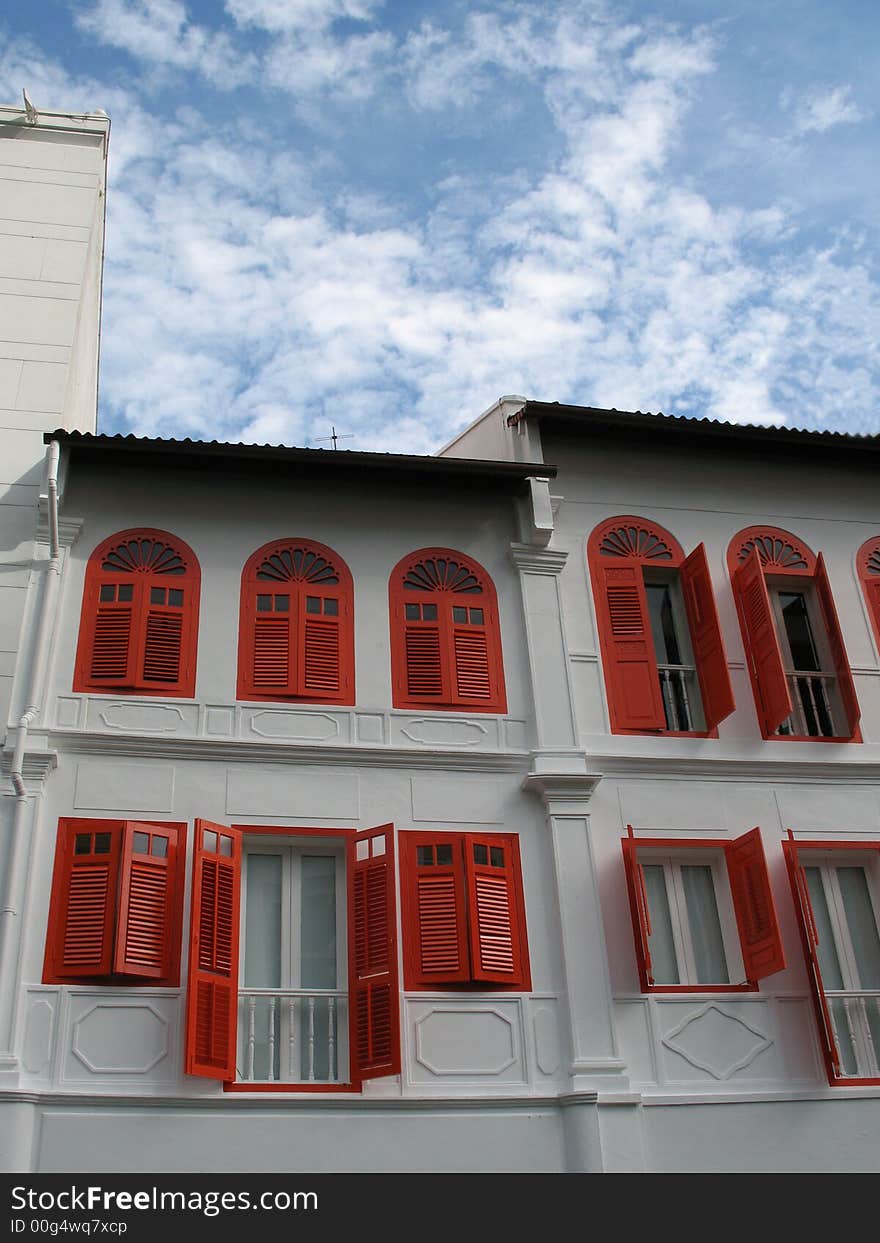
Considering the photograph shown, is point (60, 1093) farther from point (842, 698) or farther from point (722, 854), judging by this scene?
point (842, 698)

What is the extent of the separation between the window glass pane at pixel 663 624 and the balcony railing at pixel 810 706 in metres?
1.22

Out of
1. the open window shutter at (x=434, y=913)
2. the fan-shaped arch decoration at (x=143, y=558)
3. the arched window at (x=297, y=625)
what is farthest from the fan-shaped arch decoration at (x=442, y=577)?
the open window shutter at (x=434, y=913)

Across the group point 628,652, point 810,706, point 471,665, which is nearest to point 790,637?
point 810,706

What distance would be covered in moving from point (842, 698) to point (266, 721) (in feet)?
19.4

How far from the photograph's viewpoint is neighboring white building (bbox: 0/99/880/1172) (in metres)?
9.89

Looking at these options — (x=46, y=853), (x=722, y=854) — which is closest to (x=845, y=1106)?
(x=722, y=854)

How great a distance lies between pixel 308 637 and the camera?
476 inches

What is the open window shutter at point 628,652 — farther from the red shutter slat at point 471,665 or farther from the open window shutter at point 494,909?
the open window shutter at point 494,909

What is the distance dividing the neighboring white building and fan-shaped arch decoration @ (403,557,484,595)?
0.13ft

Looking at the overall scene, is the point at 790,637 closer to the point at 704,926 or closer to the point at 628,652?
the point at 628,652

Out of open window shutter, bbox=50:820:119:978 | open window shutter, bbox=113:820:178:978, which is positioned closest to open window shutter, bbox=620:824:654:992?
open window shutter, bbox=113:820:178:978

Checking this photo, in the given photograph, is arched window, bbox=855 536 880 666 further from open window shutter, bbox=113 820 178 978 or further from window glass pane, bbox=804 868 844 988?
open window shutter, bbox=113 820 178 978

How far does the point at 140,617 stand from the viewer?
11828 mm
